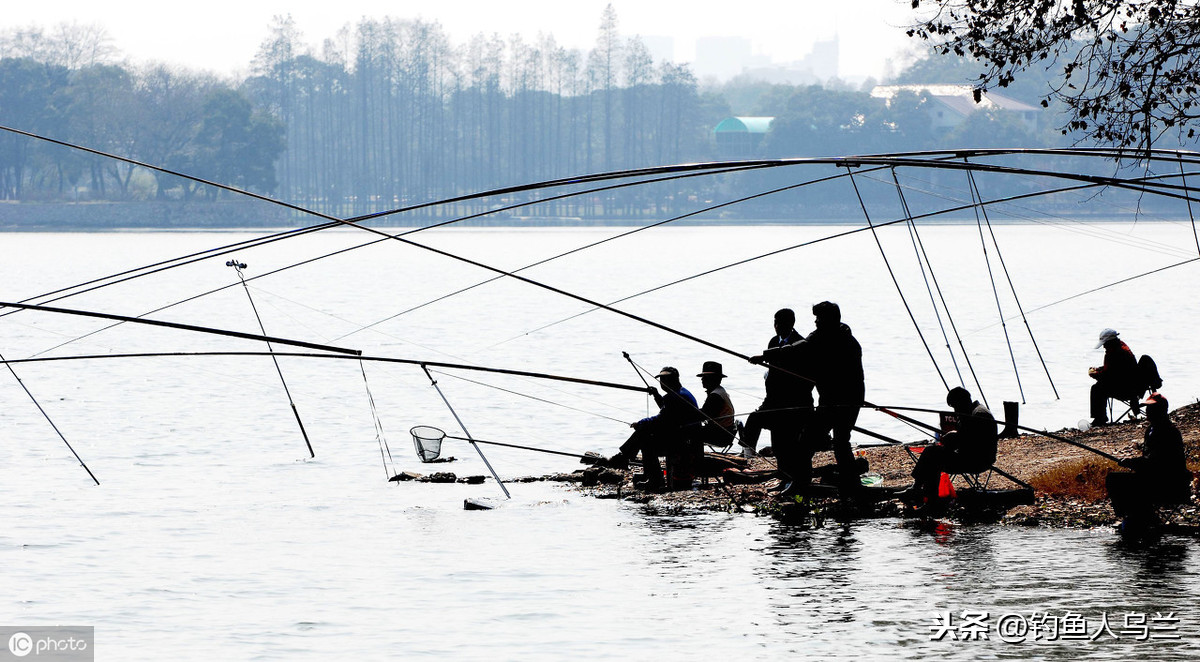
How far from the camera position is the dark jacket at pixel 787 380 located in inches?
476

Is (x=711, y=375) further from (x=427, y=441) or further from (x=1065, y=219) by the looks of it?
(x=1065, y=219)

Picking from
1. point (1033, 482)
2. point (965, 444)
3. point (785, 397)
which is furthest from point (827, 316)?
point (1033, 482)

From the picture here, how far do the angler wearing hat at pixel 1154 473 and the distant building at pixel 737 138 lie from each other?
465ft

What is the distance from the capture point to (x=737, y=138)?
502ft

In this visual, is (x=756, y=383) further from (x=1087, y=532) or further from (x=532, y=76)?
(x=532, y=76)

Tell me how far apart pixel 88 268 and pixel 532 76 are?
3219 inches

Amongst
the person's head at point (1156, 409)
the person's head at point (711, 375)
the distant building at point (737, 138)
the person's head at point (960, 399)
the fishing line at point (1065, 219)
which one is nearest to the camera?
the person's head at point (1156, 409)

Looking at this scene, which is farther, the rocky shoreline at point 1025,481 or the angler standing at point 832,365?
the rocky shoreline at point 1025,481

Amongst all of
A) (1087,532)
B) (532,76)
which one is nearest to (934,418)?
(1087,532)

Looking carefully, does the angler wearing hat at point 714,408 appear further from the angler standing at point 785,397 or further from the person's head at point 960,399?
the person's head at point 960,399

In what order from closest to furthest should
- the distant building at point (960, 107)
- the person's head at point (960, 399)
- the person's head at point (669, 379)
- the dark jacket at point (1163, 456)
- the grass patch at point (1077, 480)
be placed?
the dark jacket at point (1163, 456), the person's head at point (960, 399), the grass patch at point (1077, 480), the person's head at point (669, 379), the distant building at point (960, 107)

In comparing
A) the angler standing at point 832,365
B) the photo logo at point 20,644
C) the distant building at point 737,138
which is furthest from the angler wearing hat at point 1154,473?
the distant building at point 737,138

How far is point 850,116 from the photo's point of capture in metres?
147

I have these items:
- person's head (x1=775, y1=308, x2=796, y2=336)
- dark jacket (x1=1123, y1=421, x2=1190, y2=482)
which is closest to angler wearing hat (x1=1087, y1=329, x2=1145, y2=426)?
person's head (x1=775, y1=308, x2=796, y2=336)
